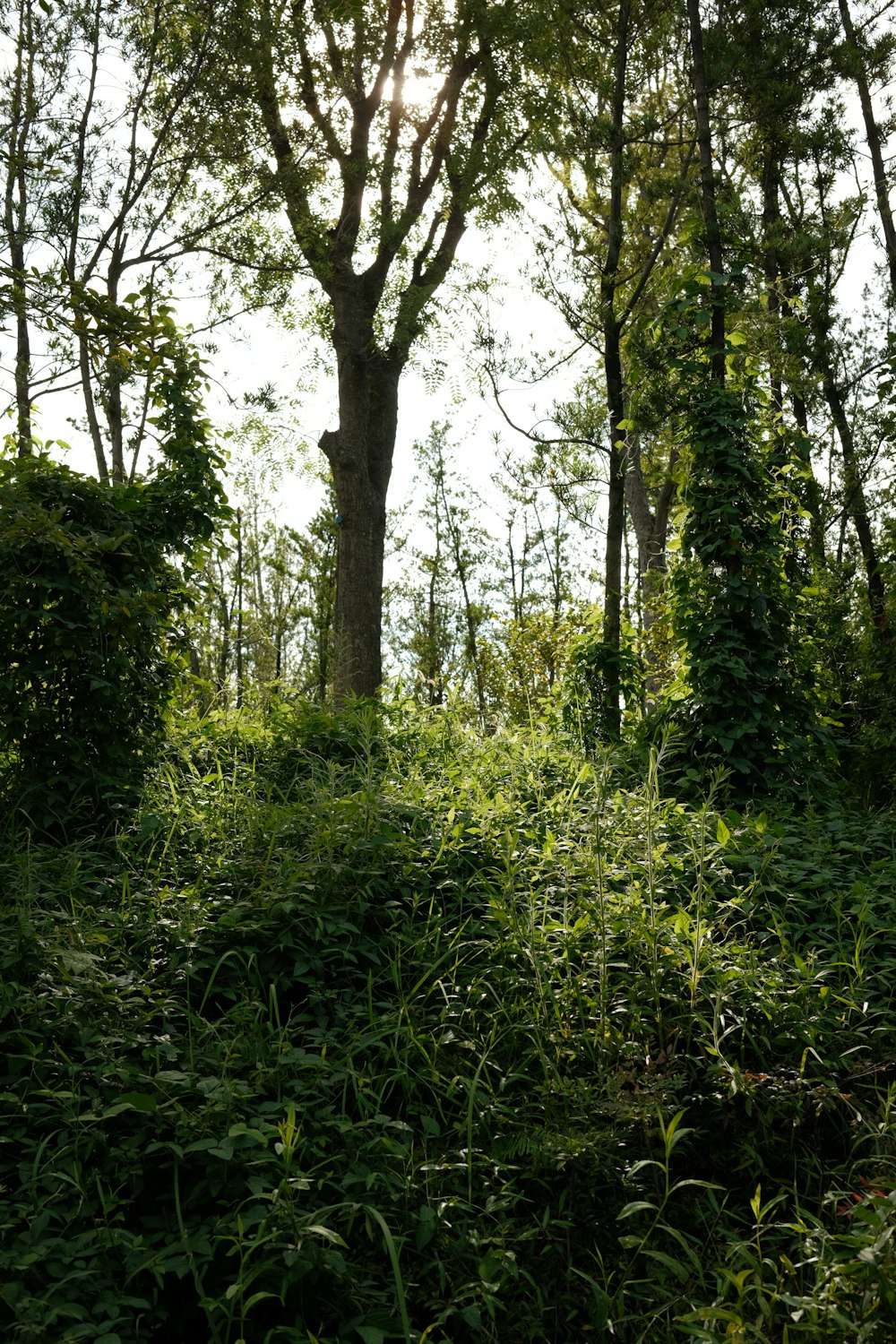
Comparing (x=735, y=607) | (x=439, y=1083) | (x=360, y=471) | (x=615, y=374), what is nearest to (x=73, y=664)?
(x=439, y=1083)

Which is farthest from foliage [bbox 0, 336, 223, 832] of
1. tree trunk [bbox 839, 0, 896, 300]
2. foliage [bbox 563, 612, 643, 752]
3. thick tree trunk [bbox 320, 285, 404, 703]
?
tree trunk [bbox 839, 0, 896, 300]

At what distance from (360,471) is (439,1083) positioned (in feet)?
29.0

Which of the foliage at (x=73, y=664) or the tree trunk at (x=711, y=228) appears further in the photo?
the tree trunk at (x=711, y=228)

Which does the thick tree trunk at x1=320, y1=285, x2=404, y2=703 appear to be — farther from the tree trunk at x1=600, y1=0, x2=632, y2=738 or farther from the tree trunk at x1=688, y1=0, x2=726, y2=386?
the tree trunk at x1=688, y1=0, x2=726, y2=386

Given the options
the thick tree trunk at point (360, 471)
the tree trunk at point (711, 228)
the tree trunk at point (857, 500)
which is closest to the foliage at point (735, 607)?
the tree trunk at point (711, 228)

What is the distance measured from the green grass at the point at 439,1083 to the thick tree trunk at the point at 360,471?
6.34m

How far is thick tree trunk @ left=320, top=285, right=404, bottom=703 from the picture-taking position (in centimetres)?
1112

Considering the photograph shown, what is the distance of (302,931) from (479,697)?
14762 mm

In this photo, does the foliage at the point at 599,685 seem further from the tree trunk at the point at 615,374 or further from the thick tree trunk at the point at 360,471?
the thick tree trunk at the point at 360,471

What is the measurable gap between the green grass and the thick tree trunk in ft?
Result: 20.8

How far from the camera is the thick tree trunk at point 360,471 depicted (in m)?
11.1

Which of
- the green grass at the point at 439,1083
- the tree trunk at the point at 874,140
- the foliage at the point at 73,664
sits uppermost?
the tree trunk at the point at 874,140

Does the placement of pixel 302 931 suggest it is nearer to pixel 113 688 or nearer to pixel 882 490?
pixel 113 688

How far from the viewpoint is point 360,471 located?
445 inches
